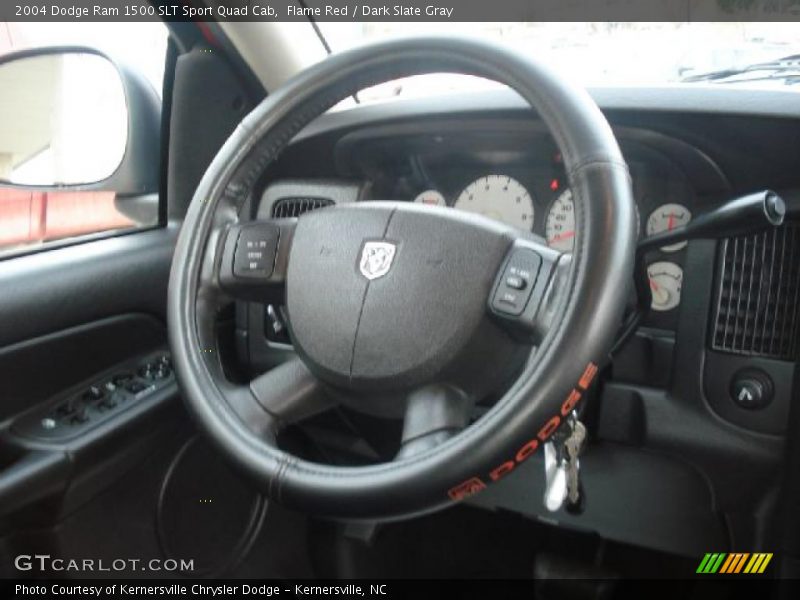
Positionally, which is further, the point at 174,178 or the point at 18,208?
the point at 174,178

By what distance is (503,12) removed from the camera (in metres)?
1.32

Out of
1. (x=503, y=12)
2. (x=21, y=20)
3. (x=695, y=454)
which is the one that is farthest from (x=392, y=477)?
(x=21, y=20)

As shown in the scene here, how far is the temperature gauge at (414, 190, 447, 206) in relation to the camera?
4.49 feet

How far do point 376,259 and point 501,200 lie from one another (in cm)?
44

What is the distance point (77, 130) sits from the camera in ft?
5.10

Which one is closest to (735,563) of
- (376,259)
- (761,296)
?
(761,296)

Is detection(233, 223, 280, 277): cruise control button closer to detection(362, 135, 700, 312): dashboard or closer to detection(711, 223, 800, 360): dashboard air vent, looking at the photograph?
detection(362, 135, 700, 312): dashboard

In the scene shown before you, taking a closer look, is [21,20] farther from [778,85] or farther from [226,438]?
[778,85]

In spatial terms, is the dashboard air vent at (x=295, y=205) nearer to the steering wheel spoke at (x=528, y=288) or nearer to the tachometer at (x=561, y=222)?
the tachometer at (x=561, y=222)

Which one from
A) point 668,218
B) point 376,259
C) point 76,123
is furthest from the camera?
point 76,123

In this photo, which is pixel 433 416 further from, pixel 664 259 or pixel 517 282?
pixel 664 259

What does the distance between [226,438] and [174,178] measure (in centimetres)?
89

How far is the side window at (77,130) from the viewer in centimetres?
143

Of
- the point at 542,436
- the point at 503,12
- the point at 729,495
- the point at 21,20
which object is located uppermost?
the point at 503,12
